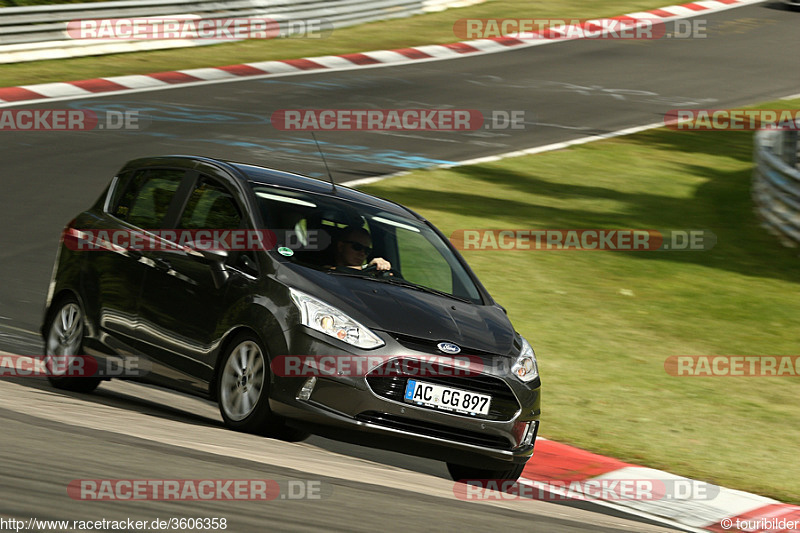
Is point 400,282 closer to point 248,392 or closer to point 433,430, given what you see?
point 433,430

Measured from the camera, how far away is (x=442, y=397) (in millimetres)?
6754

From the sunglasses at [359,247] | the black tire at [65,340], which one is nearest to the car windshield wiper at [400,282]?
the sunglasses at [359,247]

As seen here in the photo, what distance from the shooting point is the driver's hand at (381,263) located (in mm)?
7590

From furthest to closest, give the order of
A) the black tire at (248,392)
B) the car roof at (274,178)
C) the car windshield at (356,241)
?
1. the car roof at (274,178)
2. the car windshield at (356,241)
3. the black tire at (248,392)

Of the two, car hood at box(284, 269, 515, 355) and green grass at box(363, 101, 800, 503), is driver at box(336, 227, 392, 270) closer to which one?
car hood at box(284, 269, 515, 355)

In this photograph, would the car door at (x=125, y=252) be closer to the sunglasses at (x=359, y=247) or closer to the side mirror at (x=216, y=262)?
the side mirror at (x=216, y=262)

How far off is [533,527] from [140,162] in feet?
14.7

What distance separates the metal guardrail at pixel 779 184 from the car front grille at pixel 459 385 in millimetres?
8671

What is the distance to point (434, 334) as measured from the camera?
22.6ft

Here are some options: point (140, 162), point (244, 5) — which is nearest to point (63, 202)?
point (140, 162)

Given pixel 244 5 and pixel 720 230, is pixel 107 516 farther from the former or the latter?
pixel 244 5

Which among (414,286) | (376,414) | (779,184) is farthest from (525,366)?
(779,184)

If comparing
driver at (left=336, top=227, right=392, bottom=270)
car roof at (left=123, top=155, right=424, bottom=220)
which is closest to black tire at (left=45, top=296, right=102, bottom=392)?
car roof at (left=123, top=155, right=424, bottom=220)

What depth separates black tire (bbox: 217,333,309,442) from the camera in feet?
22.1
